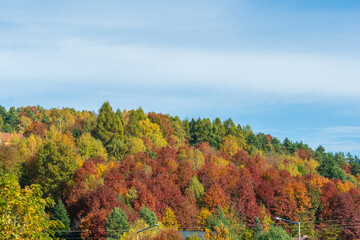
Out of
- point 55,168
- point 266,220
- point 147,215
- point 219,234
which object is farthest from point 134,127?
point 219,234

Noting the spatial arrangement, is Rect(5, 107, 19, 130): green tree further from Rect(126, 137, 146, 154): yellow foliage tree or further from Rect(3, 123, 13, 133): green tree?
Rect(126, 137, 146, 154): yellow foliage tree

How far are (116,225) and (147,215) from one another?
19.7 ft

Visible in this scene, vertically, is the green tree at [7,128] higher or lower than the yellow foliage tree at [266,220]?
higher

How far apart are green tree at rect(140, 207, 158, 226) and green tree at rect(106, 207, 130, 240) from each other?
4563mm

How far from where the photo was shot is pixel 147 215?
221 feet

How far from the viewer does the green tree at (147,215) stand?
2646 inches

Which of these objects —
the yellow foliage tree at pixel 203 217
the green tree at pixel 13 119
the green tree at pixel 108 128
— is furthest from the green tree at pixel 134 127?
the yellow foliage tree at pixel 203 217

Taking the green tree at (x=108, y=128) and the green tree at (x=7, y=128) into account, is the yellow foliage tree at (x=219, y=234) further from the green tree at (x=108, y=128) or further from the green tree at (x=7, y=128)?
the green tree at (x=7, y=128)

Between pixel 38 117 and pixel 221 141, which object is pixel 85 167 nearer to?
pixel 221 141

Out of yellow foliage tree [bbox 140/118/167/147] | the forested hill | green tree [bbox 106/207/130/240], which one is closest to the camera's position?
green tree [bbox 106/207/130/240]

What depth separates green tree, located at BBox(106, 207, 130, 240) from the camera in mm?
62656

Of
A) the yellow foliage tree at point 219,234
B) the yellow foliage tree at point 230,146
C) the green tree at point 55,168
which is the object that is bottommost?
the yellow foliage tree at point 219,234

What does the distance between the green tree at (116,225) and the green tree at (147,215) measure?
456 centimetres

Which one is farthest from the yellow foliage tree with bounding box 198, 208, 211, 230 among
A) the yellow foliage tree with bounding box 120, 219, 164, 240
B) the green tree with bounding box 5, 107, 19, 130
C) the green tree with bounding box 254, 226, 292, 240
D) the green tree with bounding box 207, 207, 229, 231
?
the green tree with bounding box 5, 107, 19, 130
